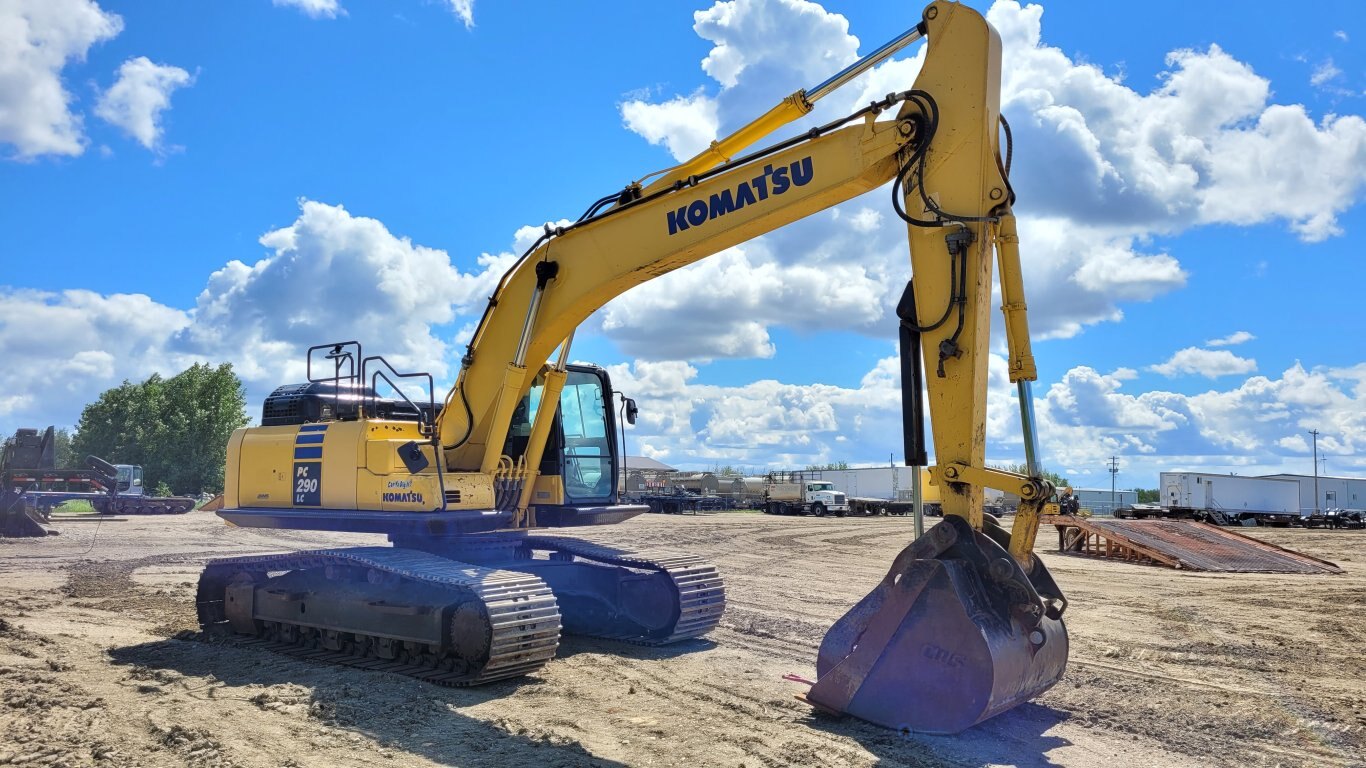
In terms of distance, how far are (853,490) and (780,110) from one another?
174 feet

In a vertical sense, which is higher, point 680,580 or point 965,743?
point 680,580

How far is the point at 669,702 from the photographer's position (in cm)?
764

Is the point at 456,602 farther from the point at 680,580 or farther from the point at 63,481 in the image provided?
the point at 63,481

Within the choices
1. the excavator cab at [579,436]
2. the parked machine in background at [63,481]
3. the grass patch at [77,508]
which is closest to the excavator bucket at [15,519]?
the parked machine in background at [63,481]

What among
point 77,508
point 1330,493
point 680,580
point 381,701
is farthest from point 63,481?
point 1330,493

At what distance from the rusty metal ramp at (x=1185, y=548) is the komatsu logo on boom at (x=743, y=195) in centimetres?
1621

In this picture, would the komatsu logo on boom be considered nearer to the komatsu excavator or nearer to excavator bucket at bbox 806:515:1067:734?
the komatsu excavator

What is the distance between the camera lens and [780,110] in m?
8.41

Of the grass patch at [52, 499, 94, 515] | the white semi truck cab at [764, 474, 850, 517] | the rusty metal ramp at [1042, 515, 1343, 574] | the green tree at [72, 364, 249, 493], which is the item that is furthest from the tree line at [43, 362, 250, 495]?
the rusty metal ramp at [1042, 515, 1343, 574]

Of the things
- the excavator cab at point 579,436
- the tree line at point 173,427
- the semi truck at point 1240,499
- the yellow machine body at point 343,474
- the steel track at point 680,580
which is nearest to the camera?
the yellow machine body at point 343,474

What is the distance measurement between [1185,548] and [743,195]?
18.2 m

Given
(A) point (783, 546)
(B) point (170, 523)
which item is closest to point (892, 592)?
(A) point (783, 546)

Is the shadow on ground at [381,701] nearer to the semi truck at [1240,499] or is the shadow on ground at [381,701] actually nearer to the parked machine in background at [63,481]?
the parked machine in background at [63,481]

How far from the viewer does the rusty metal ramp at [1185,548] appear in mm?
19969
